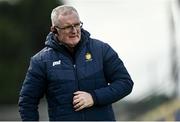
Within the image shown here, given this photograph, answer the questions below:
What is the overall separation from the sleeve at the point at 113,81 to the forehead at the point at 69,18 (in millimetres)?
367

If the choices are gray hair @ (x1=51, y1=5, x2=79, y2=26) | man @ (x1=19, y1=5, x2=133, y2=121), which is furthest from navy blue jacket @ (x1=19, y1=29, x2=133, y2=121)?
gray hair @ (x1=51, y1=5, x2=79, y2=26)

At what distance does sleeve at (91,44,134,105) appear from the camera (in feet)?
28.0

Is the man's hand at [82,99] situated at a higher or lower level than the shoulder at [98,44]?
lower

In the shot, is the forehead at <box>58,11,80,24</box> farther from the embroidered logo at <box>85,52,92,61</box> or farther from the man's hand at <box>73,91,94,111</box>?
the man's hand at <box>73,91,94,111</box>

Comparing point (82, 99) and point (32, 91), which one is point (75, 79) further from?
point (32, 91)

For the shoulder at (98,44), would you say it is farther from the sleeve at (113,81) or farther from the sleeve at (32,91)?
the sleeve at (32,91)

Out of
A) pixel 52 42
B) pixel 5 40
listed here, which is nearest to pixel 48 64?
pixel 52 42

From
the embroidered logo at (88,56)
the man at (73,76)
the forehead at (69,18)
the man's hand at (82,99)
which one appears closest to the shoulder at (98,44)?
the man at (73,76)

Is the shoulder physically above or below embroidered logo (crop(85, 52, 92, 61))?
above

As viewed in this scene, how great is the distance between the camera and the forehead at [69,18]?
8.45 metres

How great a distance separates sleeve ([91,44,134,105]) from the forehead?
14.4 inches

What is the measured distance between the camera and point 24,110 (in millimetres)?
8609

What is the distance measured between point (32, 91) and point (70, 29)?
1.94 feet

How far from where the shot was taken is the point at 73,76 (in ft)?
27.9
